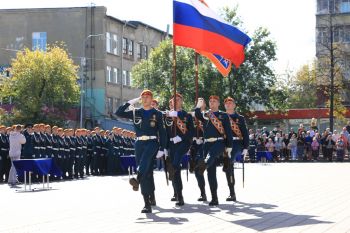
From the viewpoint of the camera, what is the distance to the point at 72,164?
25672mm

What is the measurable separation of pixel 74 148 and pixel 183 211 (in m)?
14.0

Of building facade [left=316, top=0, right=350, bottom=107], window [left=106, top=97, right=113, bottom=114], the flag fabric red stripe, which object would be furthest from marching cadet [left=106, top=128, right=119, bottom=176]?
window [left=106, top=97, right=113, bottom=114]

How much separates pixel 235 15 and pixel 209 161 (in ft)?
140

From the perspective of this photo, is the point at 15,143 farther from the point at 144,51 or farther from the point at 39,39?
the point at 144,51

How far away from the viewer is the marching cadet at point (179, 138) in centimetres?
1391

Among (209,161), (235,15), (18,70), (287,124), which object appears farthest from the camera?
(287,124)

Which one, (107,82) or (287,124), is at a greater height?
(107,82)

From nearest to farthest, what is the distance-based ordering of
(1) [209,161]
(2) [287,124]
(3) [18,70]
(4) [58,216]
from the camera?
(4) [58,216]
(1) [209,161]
(3) [18,70]
(2) [287,124]

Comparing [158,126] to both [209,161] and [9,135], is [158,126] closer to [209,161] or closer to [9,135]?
[209,161]

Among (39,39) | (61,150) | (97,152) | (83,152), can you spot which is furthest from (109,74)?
(61,150)

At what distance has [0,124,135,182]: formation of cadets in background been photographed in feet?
76.5

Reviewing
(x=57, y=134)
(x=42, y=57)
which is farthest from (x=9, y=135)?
(x=42, y=57)

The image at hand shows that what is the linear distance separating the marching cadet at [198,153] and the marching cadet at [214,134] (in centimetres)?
29

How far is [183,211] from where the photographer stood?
12.4 metres
